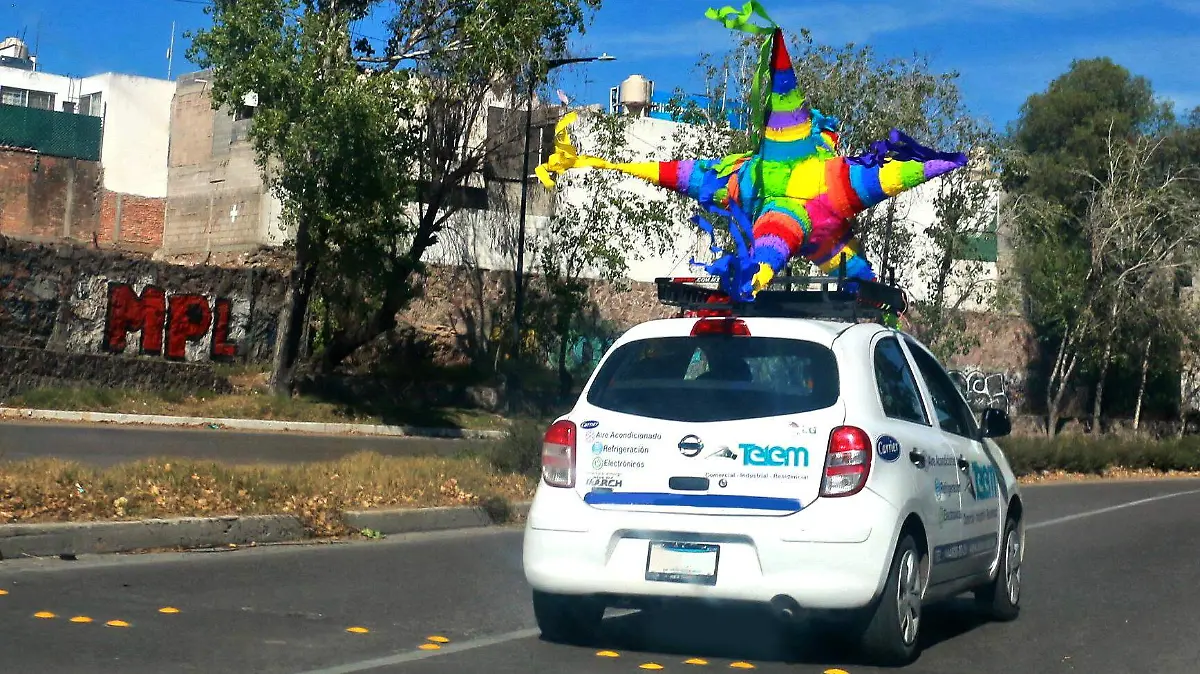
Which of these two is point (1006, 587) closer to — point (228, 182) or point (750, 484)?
point (750, 484)

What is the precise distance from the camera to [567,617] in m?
Result: 7.50

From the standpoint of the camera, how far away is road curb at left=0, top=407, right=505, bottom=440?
25328mm

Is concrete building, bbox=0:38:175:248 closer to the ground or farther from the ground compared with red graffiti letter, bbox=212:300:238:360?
farther from the ground

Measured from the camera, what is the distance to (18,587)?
26.9ft

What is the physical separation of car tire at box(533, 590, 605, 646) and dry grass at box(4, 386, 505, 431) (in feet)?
66.8

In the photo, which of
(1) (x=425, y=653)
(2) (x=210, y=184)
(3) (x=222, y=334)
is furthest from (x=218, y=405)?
(1) (x=425, y=653)

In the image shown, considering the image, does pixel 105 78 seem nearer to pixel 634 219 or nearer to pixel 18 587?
pixel 634 219

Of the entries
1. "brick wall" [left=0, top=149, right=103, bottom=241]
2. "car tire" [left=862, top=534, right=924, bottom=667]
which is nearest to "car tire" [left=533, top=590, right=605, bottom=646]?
"car tire" [left=862, top=534, right=924, bottom=667]

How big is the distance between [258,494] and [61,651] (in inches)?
197

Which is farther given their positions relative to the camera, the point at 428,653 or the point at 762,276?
the point at 762,276

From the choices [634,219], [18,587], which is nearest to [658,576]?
[18,587]

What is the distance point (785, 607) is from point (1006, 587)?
277 cm

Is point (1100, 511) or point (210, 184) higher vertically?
point (210, 184)

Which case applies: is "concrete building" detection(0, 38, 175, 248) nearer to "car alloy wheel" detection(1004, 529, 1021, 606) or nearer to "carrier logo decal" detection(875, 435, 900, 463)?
"car alloy wheel" detection(1004, 529, 1021, 606)
